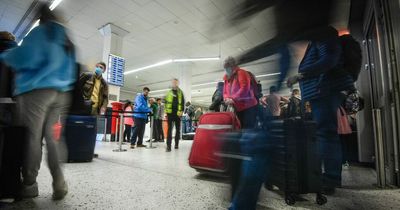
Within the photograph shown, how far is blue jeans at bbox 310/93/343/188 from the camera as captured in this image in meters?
1.49

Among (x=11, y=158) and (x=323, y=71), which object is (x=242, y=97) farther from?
(x=11, y=158)

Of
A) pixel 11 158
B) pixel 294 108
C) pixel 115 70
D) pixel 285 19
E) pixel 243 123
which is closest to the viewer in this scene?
pixel 285 19

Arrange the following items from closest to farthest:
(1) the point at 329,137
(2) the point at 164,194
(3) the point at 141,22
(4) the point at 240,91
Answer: (2) the point at 164,194
(1) the point at 329,137
(4) the point at 240,91
(3) the point at 141,22

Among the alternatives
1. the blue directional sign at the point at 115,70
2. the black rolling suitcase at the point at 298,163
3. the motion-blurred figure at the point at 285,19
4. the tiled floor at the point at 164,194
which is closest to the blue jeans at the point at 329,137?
the tiled floor at the point at 164,194

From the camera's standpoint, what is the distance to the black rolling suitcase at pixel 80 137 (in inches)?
95.5

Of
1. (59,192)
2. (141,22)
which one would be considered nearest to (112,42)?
(141,22)

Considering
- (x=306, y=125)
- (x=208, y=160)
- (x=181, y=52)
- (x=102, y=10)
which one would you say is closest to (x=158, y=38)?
(x=181, y=52)

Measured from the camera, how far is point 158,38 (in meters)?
6.83

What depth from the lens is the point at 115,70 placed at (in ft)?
20.1

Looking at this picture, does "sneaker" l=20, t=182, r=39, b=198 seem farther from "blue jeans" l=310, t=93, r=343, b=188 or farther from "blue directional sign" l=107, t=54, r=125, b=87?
"blue directional sign" l=107, t=54, r=125, b=87

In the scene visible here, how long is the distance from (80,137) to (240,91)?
198 centimetres

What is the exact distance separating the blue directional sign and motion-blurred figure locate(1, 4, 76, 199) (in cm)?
493

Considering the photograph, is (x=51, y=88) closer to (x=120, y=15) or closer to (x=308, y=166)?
(x=308, y=166)

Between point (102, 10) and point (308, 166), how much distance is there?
224 inches
